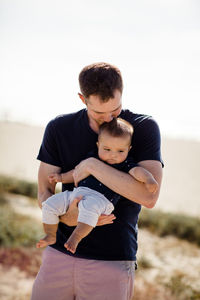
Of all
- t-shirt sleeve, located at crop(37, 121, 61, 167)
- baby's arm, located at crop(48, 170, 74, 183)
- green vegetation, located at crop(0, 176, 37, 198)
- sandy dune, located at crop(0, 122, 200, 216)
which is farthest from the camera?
sandy dune, located at crop(0, 122, 200, 216)

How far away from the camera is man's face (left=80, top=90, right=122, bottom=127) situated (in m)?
2.32

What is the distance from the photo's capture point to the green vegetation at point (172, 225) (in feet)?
33.7

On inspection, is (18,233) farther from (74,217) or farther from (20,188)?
(20,188)

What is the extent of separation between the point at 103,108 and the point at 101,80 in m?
0.20

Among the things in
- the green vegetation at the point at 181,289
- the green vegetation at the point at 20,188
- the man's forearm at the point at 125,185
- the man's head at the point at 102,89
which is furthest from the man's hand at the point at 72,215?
the green vegetation at the point at 20,188

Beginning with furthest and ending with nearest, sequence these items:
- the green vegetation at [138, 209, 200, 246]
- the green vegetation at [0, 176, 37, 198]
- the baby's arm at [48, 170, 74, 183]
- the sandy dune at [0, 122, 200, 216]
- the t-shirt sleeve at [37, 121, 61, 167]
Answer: the sandy dune at [0, 122, 200, 216] → the green vegetation at [0, 176, 37, 198] → the green vegetation at [138, 209, 200, 246] → the t-shirt sleeve at [37, 121, 61, 167] → the baby's arm at [48, 170, 74, 183]

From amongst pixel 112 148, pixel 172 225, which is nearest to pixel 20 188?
pixel 172 225

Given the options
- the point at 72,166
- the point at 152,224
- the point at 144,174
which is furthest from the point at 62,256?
the point at 152,224

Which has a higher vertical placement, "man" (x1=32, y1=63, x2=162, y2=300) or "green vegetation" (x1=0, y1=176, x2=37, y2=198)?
"man" (x1=32, y1=63, x2=162, y2=300)

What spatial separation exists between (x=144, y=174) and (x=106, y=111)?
529 mm

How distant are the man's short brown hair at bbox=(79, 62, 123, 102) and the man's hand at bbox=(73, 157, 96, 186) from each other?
46 centimetres

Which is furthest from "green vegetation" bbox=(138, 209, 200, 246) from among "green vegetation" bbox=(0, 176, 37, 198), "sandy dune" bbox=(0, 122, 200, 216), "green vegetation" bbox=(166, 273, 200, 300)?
"green vegetation" bbox=(0, 176, 37, 198)

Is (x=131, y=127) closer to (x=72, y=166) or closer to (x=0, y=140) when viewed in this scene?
(x=72, y=166)

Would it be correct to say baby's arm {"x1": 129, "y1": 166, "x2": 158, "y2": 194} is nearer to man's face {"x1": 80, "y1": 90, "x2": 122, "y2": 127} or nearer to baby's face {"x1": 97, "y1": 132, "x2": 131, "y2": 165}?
baby's face {"x1": 97, "y1": 132, "x2": 131, "y2": 165}
